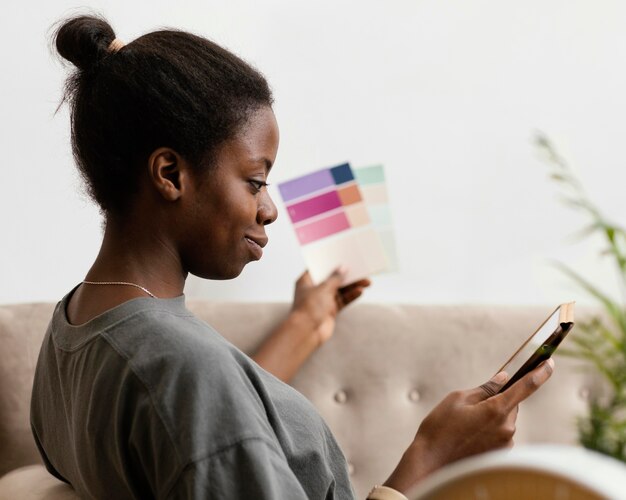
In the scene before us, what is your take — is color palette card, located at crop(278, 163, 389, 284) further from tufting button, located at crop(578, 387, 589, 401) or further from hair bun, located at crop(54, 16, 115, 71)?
hair bun, located at crop(54, 16, 115, 71)

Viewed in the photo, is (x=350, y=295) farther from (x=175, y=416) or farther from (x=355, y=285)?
(x=175, y=416)

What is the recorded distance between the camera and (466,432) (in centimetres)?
114

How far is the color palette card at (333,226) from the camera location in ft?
6.25

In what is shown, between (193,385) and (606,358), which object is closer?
(193,385)

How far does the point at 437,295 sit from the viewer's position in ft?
6.95

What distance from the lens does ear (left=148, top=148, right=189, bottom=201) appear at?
1048 millimetres

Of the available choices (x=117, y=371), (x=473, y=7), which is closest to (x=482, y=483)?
(x=117, y=371)

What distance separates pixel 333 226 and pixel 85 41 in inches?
32.9

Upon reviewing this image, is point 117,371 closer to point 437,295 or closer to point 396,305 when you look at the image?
point 396,305

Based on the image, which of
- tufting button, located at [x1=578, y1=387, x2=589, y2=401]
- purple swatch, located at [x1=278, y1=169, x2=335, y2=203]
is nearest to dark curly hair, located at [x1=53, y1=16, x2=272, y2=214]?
purple swatch, located at [x1=278, y1=169, x2=335, y2=203]

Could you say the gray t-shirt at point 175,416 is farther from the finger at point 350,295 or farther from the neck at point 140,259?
the finger at point 350,295

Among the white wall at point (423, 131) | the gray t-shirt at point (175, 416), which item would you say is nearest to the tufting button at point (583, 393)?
the white wall at point (423, 131)

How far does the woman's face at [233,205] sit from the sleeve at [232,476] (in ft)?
0.83

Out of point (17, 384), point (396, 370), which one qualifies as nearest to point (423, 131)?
point (396, 370)
